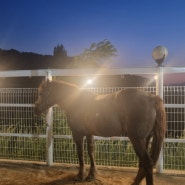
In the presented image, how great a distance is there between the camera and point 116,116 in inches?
166

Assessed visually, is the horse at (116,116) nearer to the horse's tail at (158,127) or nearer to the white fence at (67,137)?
A: the horse's tail at (158,127)

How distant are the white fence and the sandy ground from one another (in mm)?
297

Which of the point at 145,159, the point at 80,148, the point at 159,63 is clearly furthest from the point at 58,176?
the point at 159,63

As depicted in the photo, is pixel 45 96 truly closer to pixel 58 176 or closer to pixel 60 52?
pixel 58 176

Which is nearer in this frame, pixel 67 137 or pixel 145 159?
pixel 145 159

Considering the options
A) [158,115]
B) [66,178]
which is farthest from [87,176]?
[158,115]

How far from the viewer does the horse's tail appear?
3.95 meters

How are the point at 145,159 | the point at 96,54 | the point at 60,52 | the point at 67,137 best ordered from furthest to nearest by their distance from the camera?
the point at 60,52, the point at 96,54, the point at 67,137, the point at 145,159

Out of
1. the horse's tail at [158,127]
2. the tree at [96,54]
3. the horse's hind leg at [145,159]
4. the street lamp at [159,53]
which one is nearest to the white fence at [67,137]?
the street lamp at [159,53]

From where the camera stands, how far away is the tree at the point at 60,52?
32.1m

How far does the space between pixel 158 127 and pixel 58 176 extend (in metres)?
2.27

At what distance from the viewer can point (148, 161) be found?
392cm

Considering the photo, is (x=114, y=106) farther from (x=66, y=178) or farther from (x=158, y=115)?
(x=66, y=178)

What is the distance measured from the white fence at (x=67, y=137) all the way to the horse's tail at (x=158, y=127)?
1219mm
